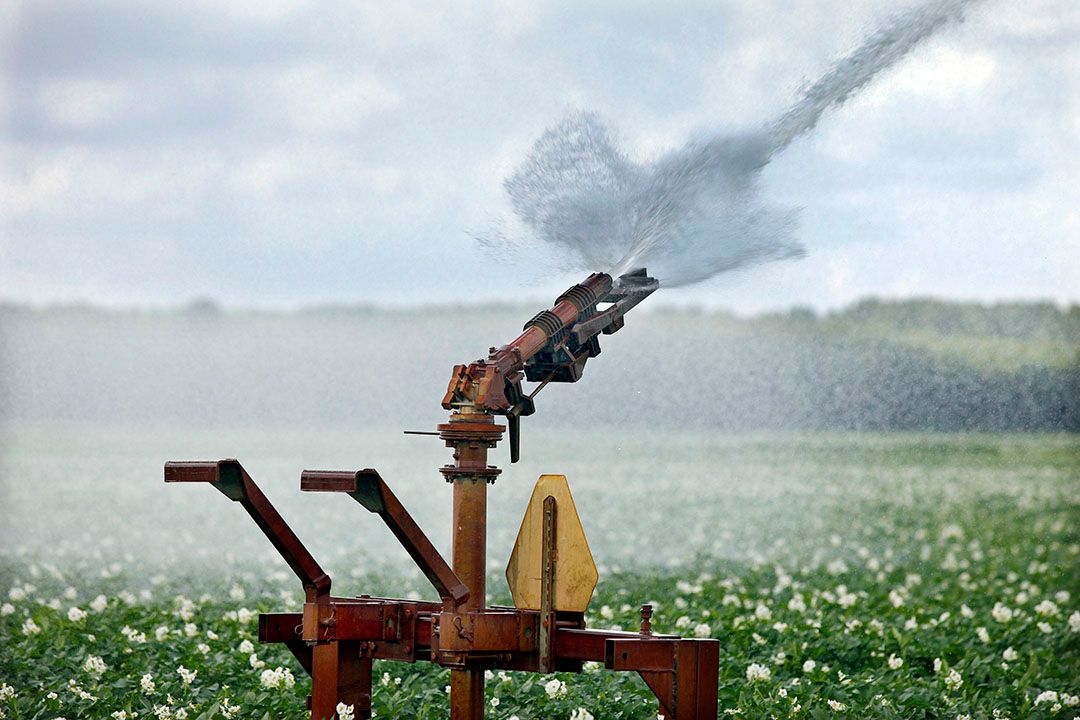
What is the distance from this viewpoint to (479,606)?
4867mm

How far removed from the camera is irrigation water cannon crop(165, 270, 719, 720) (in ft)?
15.4

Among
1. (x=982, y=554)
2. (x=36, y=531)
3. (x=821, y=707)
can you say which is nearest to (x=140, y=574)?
(x=36, y=531)

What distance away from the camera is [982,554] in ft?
39.6

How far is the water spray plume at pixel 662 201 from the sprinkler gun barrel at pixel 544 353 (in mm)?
241

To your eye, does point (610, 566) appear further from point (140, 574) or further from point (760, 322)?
point (760, 322)

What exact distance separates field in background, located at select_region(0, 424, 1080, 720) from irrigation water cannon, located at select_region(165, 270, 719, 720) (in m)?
0.86

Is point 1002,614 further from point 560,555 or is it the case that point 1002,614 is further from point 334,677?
point 334,677

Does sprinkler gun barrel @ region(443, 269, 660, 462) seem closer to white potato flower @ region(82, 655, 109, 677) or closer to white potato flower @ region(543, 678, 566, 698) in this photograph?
white potato flower @ region(543, 678, 566, 698)

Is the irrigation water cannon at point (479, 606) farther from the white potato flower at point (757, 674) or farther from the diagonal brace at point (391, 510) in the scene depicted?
the white potato flower at point (757, 674)

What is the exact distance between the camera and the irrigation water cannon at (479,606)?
15.4 feet

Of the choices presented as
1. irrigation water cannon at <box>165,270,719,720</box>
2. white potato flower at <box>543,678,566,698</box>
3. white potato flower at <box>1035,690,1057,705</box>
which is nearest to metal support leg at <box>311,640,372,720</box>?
irrigation water cannon at <box>165,270,719,720</box>

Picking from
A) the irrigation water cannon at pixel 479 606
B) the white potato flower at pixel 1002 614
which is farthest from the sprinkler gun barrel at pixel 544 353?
the white potato flower at pixel 1002 614

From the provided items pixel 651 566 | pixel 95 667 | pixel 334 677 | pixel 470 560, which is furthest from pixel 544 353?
pixel 651 566

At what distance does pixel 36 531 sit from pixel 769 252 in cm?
811
